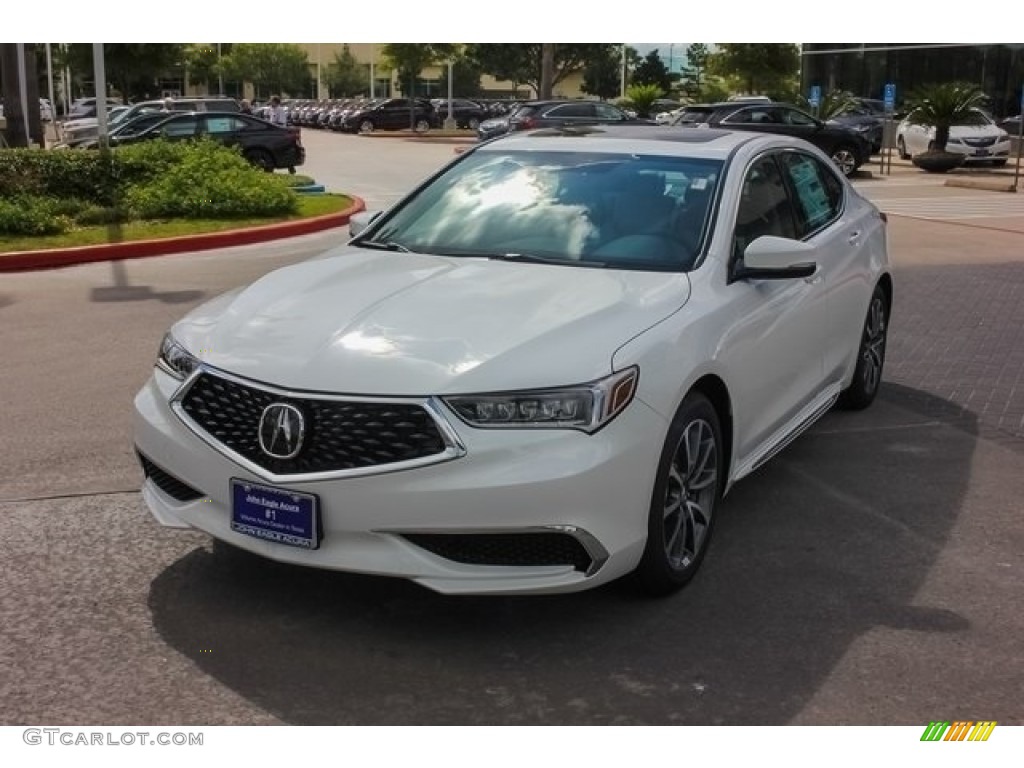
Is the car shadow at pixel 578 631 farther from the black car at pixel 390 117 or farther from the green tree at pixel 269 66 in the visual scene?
the green tree at pixel 269 66

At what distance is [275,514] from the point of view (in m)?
3.79

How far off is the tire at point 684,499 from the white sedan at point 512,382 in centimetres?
1

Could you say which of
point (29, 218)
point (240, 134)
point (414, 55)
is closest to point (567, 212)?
point (29, 218)

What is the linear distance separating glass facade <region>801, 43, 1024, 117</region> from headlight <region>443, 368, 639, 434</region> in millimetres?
30837

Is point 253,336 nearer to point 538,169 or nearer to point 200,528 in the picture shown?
point 200,528

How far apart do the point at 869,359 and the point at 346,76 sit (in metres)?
91.5

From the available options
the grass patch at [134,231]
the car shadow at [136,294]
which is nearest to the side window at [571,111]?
the grass patch at [134,231]

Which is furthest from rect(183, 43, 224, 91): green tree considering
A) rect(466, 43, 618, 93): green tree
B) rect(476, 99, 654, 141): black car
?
rect(476, 99, 654, 141): black car

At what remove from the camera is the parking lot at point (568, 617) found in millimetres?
3568

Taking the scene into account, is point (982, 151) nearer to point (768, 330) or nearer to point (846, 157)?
point (846, 157)

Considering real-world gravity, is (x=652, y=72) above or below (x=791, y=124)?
above

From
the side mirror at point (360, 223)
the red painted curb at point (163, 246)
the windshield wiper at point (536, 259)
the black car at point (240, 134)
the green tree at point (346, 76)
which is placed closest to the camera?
the windshield wiper at point (536, 259)

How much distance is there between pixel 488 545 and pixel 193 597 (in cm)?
Answer: 118

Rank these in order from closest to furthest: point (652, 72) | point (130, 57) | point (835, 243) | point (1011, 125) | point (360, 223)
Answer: point (360, 223) < point (835, 243) < point (1011, 125) < point (130, 57) < point (652, 72)
